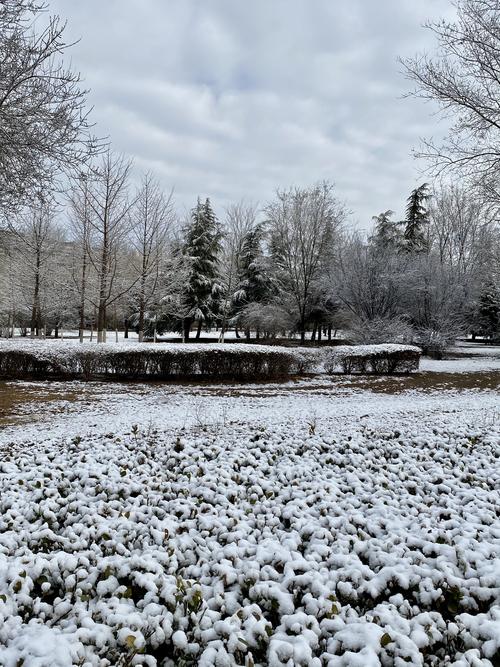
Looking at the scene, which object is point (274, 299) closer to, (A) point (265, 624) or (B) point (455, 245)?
(B) point (455, 245)

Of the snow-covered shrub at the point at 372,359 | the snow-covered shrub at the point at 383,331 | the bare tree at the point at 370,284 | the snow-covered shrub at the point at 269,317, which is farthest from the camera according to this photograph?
the snow-covered shrub at the point at 269,317

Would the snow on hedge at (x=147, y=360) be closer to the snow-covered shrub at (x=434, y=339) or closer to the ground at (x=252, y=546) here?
the ground at (x=252, y=546)

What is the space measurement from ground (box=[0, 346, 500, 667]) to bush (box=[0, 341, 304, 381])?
5804 mm

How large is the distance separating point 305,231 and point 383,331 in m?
9.02

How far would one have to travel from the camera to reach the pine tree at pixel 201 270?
2897 centimetres

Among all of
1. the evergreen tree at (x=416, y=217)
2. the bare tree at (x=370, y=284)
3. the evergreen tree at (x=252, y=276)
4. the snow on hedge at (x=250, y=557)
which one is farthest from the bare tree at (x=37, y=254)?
the evergreen tree at (x=416, y=217)

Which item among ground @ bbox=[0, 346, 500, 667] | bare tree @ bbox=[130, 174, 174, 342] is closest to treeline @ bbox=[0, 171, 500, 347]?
bare tree @ bbox=[130, 174, 174, 342]

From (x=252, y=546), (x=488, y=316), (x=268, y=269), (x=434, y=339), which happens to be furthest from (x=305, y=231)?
(x=252, y=546)

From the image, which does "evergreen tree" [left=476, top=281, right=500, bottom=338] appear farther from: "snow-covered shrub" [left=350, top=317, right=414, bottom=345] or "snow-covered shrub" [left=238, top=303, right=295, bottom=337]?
"snow-covered shrub" [left=238, top=303, right=295, bottom=337]

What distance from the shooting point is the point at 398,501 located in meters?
3.91

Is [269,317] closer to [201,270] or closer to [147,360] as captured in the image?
[201,270]

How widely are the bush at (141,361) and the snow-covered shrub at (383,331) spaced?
8.43 meters

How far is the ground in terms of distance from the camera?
7.05ft

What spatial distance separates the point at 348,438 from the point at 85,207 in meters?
16.0
